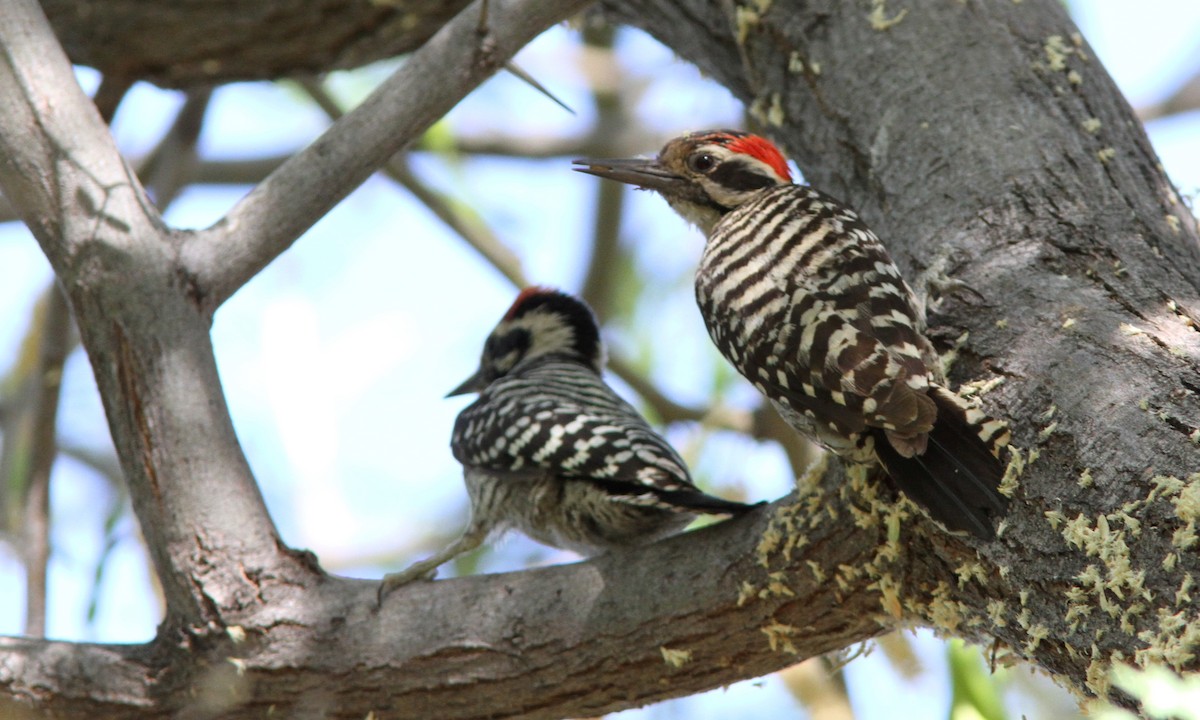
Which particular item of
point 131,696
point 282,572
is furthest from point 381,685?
point 131,696

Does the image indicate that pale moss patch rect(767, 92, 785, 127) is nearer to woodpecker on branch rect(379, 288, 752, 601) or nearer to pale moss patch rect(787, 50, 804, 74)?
pale moss patch rect(787, 50, 804, 74)

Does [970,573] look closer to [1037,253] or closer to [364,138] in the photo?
[1037,253]

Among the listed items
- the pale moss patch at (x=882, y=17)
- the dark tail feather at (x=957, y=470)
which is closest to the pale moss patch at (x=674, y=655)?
the dark tail feather at (x=957, y=470)

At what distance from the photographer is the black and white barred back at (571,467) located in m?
2.92

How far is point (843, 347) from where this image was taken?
2334 millimetres

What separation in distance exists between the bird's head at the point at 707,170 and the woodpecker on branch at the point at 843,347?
12 centimetres

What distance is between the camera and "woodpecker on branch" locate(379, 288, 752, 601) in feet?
9.55

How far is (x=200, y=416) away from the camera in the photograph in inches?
110

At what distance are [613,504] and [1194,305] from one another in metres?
1.41

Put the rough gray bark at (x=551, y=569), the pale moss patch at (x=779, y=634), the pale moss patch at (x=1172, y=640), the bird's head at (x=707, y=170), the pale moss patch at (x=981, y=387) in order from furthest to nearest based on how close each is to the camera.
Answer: the bird's head at (x=707, y=170) → the pale moss patch at (x=779, y=634) → the rough gray bark at (x=551, y=569) → the pale moss patch at (x=981, y=387) → the pale moss patch at (x=1172, y=640)

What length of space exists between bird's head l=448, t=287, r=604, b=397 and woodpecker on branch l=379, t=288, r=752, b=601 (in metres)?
0.30

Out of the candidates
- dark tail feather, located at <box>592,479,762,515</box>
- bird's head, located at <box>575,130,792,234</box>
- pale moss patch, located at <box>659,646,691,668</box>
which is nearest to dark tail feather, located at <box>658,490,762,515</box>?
dark tail feather, located at <box>592,479,762,515</box>

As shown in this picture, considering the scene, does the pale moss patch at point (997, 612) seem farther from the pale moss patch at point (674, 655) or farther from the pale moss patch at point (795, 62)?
the pale moss patch at point (795, 62)

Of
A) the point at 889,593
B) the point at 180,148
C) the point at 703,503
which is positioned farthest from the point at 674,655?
the point at 180,148
